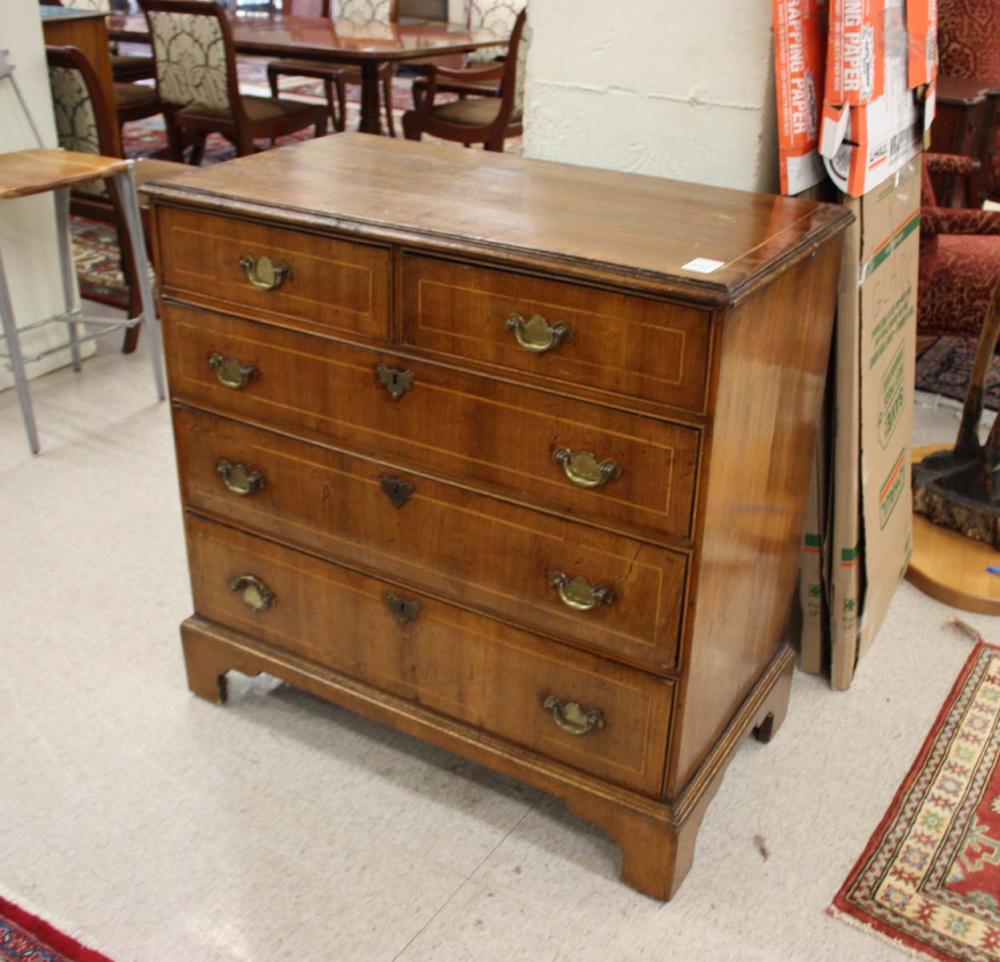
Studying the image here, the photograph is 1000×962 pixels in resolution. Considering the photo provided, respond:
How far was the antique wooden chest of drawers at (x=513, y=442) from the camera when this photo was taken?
143cm

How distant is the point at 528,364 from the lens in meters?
1.48

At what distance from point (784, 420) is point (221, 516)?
931 millimetres

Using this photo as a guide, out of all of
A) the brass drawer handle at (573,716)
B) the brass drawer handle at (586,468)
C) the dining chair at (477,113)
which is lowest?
the brass drawer handle at (573,716)

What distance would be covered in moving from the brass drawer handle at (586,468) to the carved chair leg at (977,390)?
1.42m

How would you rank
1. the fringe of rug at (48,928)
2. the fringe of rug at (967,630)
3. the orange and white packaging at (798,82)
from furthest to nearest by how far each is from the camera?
1. the fringe of rug at (967,630)
2. the orange and white packaging at (798,82)
3. the fringe of rug at (48,928)

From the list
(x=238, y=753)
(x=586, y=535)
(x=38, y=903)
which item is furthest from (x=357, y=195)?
(x=38, y=903)

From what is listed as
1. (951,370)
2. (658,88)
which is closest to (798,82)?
(658,88)

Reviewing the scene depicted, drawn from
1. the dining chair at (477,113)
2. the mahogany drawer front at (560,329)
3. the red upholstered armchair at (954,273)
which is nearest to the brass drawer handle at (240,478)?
the mahogany drawer front at (560,329)

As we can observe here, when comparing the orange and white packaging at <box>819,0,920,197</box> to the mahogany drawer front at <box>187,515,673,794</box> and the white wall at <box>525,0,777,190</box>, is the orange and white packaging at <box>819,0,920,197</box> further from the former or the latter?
the mahogany drawer front at <box>187,515,673,794</box>

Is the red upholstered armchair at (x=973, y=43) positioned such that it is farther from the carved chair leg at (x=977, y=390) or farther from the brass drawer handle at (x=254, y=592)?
the brass drawer handle at (x=254, y=592)

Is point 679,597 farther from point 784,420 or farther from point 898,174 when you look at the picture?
point 898,174

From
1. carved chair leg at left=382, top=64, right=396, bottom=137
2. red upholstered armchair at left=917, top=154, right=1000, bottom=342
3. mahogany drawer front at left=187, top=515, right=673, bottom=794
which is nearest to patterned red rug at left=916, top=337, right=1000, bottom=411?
red upholstered armchair at left=917, top=154, right=1000, bottom=342

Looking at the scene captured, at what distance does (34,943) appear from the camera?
1589mm

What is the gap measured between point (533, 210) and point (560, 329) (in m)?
0.26
